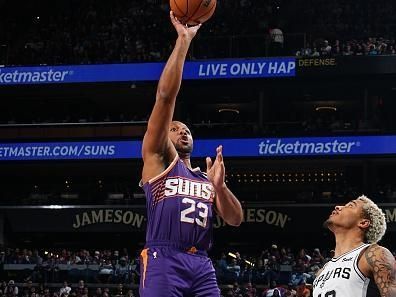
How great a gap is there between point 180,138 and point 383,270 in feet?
5.62

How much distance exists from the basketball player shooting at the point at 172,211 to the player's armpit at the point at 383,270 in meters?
1.10

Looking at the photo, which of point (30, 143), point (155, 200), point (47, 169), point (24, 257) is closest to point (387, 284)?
point (155, 200)

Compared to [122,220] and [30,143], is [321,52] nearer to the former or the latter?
[122,220]

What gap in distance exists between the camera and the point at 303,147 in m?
30.1

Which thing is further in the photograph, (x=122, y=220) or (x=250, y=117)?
(x=250, y=117)

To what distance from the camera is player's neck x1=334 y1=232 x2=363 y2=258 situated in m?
5.43

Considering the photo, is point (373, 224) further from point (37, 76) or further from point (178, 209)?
point (37, 76)

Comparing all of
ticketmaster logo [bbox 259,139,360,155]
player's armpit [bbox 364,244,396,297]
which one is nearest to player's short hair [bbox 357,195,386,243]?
player's armpit [bbox 364,244,396,297]

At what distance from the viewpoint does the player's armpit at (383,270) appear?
4.91 meters

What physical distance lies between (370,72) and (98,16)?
1328 cm

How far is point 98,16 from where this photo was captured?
1448 inches

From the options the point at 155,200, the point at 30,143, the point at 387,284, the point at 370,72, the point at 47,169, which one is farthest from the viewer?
the point at 47,169

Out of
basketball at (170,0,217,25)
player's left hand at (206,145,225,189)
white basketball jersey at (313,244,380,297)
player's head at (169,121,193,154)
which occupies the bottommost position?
white basketball jersey at (313,244,380,297)

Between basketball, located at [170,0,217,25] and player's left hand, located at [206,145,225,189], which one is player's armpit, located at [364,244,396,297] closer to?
player's left hand, located at [206,145,225,189]
